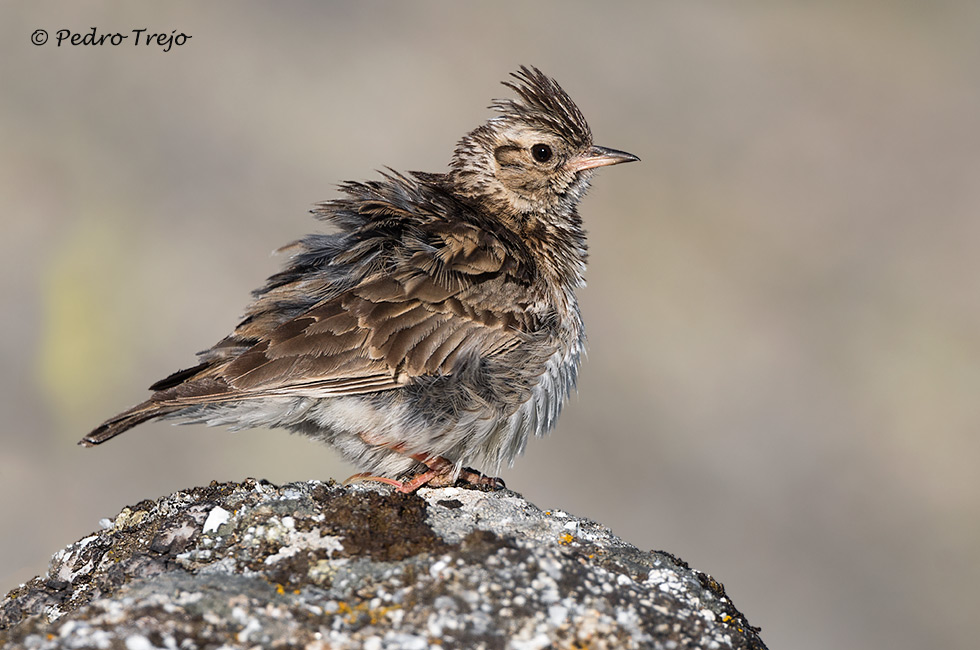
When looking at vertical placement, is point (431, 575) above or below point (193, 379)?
below

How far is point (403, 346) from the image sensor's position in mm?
5434

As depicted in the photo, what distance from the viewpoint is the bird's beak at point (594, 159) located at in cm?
692

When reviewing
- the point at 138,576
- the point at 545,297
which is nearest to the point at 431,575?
the point at 138,576

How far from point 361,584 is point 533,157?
4.09m

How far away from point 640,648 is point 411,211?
3.55 metres

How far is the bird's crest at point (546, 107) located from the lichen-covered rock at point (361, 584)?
325 centimetres

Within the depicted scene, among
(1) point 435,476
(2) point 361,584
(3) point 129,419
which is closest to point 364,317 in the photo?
(1) point 435,476

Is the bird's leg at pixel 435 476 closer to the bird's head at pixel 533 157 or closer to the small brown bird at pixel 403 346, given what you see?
the small brown bird at pixel 403 346

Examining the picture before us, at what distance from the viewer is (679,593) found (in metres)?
3.84

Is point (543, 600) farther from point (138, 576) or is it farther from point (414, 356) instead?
point (414, 356)

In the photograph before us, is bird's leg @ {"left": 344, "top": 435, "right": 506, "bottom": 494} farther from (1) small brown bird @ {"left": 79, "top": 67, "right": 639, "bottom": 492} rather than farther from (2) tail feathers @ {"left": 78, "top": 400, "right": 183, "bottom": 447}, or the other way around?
(2) tail feathers @ {"left": 78, "top": 400, "right": 183, "bottom": 447}

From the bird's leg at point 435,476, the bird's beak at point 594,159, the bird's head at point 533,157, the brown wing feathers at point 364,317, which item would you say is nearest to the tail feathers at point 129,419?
the brown wing feathers at point 364,317

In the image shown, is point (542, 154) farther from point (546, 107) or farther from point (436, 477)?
point (436, 477)

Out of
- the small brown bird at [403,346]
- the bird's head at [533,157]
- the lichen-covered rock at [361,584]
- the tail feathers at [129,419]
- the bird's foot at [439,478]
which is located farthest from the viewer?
the bird's head at [533,157]
